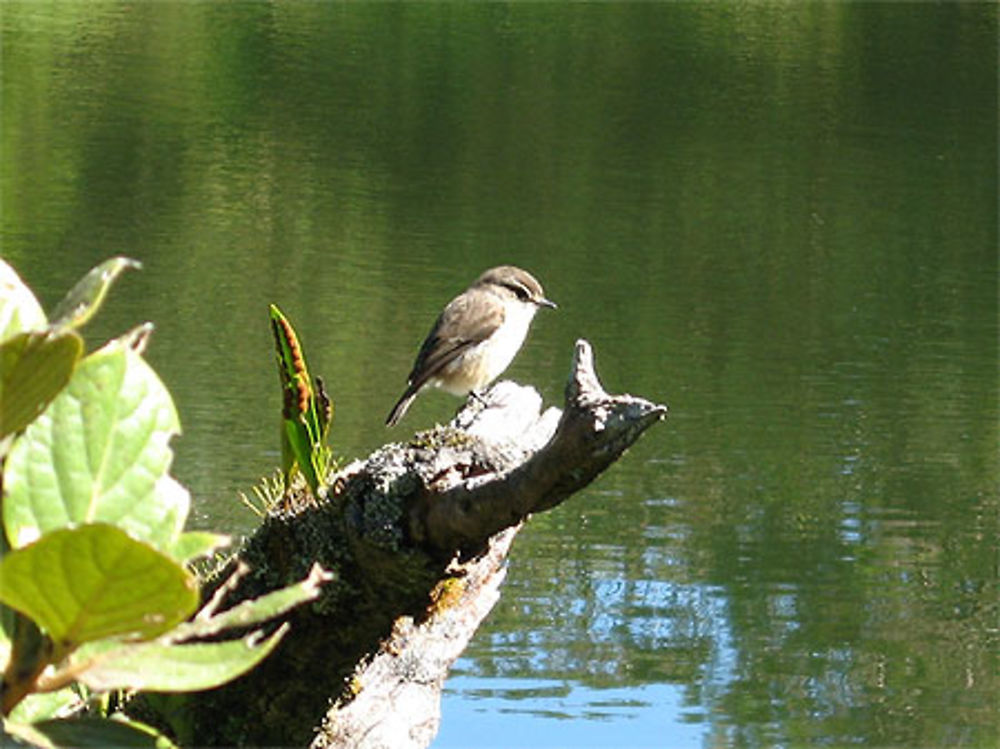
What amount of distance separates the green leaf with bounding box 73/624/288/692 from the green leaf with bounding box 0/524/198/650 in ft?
0.12

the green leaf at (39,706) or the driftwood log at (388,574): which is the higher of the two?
the green leaf at (39,706)

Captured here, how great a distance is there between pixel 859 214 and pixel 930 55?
16034 mm

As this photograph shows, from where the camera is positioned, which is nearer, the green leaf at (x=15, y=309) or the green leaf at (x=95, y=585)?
the green leaf at (x=95, y=585)

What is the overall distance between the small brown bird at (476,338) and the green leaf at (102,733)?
285 inches

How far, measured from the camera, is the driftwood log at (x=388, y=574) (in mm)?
3260

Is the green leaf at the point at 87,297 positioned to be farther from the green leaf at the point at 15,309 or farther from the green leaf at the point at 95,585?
the green leaf at the point at 95,585

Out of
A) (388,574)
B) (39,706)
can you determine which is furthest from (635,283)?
(39,706)

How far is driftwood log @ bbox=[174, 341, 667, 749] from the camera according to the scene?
3260 millimetres

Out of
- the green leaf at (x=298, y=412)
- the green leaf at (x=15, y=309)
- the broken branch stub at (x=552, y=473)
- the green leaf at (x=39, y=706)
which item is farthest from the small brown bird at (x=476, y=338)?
the green leaf at (x=15, y=309)

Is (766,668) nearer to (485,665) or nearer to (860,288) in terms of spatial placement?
(485,665)

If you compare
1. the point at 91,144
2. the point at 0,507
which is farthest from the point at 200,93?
the point at 0,507

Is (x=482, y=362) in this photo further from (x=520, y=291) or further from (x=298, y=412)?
(x=298, y=412)

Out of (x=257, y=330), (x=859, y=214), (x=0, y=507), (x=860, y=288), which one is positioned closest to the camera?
(x=0, y=507)

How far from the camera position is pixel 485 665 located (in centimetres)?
1181
